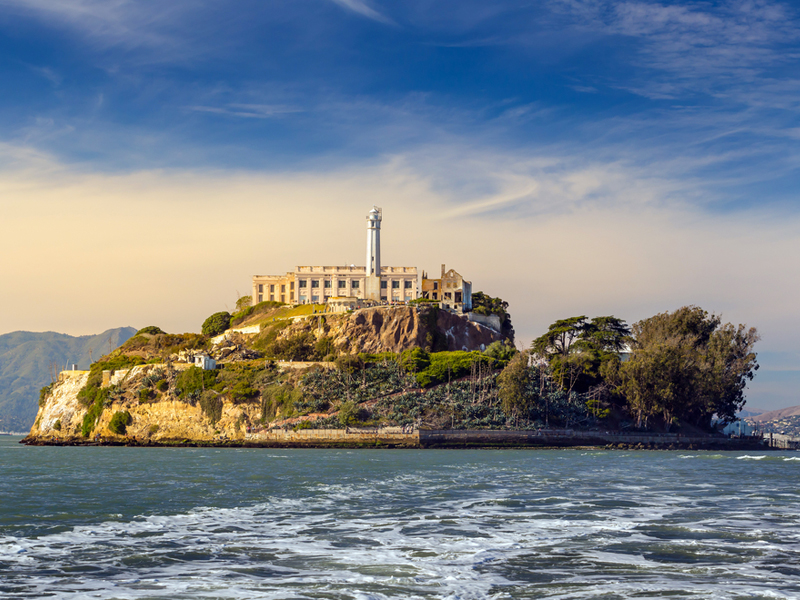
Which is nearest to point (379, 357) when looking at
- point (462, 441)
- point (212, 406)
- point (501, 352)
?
point (501, 352)

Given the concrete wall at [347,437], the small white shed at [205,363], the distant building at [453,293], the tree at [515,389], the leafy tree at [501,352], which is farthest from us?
the distant building at [453,293]

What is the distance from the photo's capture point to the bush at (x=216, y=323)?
12625 cm

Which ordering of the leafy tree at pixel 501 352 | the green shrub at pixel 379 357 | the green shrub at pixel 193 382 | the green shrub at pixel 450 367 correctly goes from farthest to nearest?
the leafy tree at pixel 501 352 < the green shrub at pixel 379 357 < the green shrub at pixel 193 382 < the green shrub at pixel 450 367

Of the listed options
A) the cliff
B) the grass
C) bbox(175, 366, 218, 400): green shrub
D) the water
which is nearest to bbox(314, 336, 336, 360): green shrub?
the cliff

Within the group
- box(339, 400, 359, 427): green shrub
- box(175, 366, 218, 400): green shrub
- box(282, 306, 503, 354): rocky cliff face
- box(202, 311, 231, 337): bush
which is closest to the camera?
box(339, 400, 359, 427): green shrub

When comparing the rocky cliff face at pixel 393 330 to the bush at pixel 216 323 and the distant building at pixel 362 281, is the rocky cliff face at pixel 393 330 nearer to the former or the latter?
the distant building at pixel 362 281

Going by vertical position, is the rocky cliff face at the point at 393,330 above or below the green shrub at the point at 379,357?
above

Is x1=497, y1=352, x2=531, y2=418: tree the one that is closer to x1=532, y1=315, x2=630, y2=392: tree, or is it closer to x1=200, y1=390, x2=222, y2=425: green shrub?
x1=532, y1=315, x2=630, y2=392: tree

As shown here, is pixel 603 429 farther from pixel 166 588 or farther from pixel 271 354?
pixel 166 588

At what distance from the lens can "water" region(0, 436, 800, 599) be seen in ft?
50.0

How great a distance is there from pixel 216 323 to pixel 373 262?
29.5 metres

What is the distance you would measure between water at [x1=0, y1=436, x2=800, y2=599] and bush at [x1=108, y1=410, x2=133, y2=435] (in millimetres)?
63547

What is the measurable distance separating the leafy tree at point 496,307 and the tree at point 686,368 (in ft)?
74.4

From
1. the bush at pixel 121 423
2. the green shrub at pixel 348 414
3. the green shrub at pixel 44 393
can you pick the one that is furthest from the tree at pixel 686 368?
the green shrub at pixel 44 393
